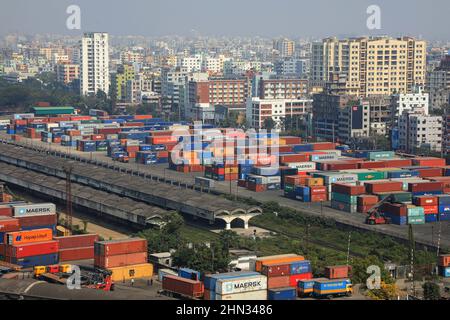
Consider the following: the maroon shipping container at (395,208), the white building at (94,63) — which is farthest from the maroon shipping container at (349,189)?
the white building at (94,63)

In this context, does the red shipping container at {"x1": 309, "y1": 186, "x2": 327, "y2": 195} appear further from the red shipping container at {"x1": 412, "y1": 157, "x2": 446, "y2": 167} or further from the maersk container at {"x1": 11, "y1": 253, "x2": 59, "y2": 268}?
the maersk container at {"x1": 11, "y1": 253, "x2": 59, "y2": 268}

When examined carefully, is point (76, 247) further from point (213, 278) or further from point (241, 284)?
point (241, 284)

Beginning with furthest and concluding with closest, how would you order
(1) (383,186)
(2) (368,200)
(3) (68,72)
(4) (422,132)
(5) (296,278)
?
(3) (68,72) < (4) (422,132) < (1) (383,186) < (2) (368,200) < (5) (296,278)

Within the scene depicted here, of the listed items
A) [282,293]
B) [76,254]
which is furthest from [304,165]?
[282,293]

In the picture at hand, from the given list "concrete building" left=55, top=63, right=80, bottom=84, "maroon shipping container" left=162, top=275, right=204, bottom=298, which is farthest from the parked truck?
"concrete building" left=55, top=63, right=80, bottom=84

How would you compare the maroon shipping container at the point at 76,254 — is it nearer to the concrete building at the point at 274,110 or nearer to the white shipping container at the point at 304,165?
the white shipping container at the point at 304,165

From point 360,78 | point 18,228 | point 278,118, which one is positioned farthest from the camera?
point 360,78
